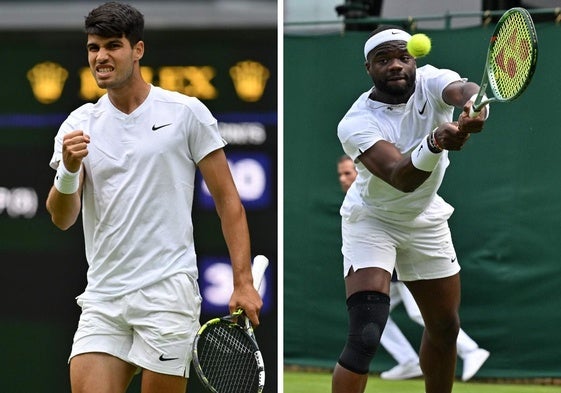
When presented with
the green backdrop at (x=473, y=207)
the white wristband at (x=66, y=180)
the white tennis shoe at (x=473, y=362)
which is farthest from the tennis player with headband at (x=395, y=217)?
the green backdrop at (x=473, y=207)

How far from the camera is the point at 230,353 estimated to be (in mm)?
4141

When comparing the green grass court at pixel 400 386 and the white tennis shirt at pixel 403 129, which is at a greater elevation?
the white tennis shirt at pixel 403 129

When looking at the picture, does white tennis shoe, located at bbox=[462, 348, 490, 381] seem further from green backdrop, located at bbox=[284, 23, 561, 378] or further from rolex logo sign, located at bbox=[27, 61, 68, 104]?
rolex logo sign, located at bbox=[27, 61, 68, 104]

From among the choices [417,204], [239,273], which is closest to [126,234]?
[239,273]

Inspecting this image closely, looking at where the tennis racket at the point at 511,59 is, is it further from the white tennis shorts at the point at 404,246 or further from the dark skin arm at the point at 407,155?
the white tennis shorts at the point at 404,246

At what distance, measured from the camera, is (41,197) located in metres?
6.20

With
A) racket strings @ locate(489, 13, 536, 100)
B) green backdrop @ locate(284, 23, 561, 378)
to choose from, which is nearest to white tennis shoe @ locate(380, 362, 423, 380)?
green backdrop @ locate(284, 23, 561, 378)

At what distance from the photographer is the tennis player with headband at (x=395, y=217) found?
4.78 m

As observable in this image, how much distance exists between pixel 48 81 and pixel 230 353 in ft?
8.11

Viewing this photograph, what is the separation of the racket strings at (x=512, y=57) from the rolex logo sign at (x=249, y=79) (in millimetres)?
1582

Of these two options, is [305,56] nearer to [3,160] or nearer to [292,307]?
[292,307]

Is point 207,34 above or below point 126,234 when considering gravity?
above

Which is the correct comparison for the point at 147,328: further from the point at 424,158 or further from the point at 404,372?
the point at 404,372

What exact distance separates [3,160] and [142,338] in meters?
2.55
